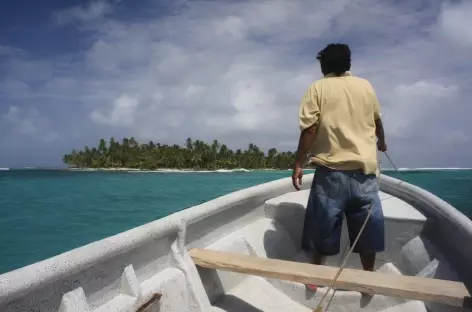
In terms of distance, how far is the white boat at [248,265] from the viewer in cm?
191

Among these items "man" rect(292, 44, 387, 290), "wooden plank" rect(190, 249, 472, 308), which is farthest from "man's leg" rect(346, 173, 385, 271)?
"wooden plank" rect(190, 249, 472, 308)

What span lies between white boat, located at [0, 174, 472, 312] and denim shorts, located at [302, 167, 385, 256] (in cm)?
28

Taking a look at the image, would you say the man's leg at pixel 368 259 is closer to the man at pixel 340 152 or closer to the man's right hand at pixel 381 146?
the man at pixel 340 152

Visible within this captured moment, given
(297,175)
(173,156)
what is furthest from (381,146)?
(173,156)

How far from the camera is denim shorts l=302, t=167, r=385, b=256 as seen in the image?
2.80 meters

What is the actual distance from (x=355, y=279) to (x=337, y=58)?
145 cm

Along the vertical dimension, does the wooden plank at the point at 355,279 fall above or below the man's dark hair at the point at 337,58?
below

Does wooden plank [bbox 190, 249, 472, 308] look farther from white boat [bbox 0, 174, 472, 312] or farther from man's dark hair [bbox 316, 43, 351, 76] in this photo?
man's dark hair [bbox 316, 43, 351, 76]

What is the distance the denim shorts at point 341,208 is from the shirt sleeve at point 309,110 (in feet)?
1.08

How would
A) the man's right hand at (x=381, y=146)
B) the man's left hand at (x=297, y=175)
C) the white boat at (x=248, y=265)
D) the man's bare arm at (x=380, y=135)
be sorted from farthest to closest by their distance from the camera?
the man's right hand at (x=381, y=146) → the man's bare arm at (x=380, y=135) → the man's left hand at (x=297, y=175) → the white boat at (x=248, y=265)

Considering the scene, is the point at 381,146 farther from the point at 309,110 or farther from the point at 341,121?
the point at 309,110

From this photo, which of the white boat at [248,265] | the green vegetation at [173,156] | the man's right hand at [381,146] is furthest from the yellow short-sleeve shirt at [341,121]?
the green vegetation at [173,156]

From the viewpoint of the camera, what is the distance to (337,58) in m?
2.90

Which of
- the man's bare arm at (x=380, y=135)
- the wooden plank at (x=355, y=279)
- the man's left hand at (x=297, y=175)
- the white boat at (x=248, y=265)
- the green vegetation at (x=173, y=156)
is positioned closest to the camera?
the white boat at (x=248, y=265)
